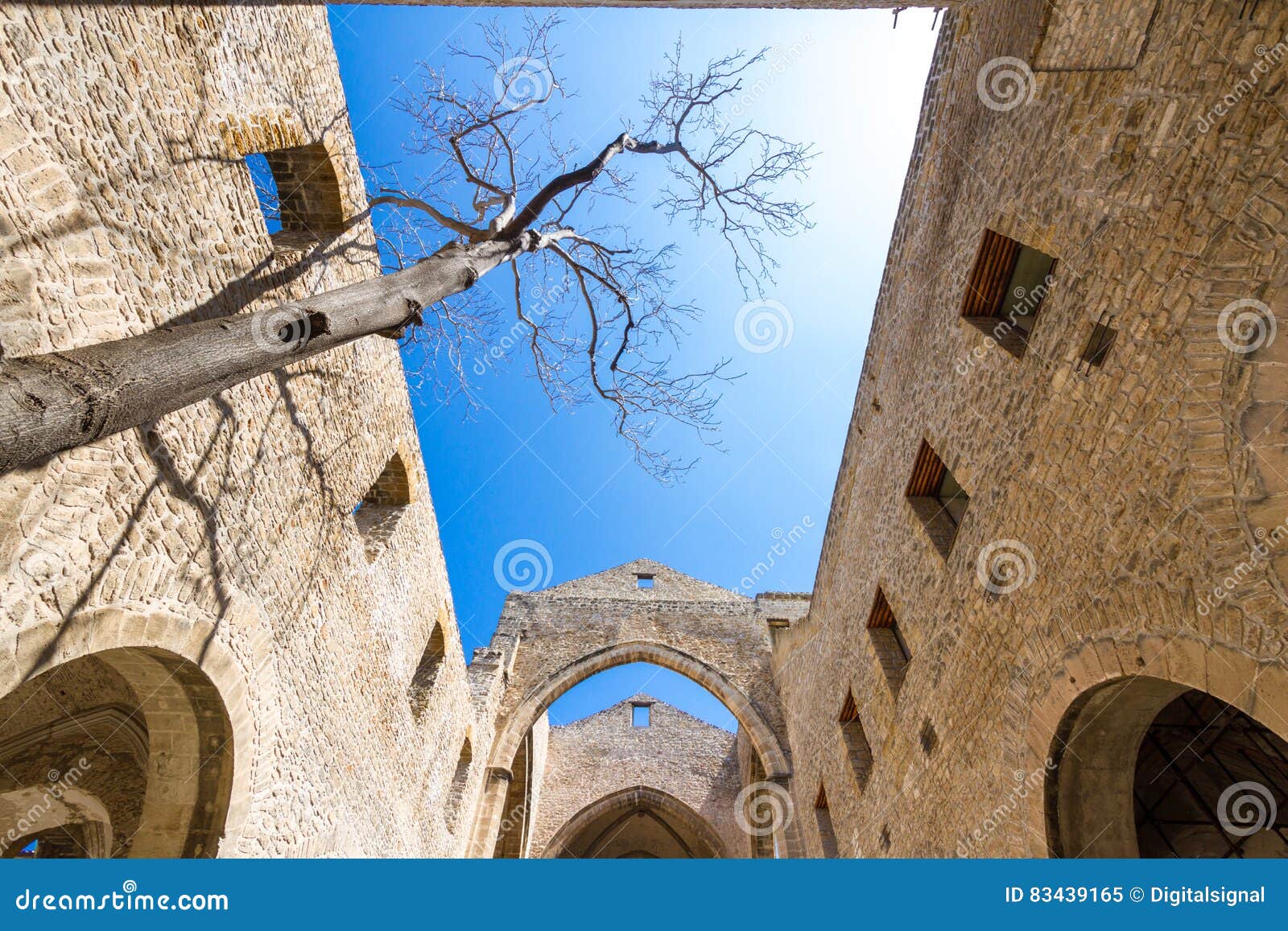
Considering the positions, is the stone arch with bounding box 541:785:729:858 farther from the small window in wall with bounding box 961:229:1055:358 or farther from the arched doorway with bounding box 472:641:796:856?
the small window in wall with bounding box 961:229:1055:358

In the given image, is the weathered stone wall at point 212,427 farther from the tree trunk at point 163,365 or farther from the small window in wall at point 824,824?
the small window in wall at point 824,824

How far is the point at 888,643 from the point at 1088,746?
3.05 meters

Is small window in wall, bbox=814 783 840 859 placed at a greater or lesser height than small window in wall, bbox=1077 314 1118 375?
lesser

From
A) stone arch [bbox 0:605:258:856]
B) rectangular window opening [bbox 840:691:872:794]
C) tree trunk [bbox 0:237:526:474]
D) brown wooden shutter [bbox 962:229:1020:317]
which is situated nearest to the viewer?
tree trunk [bbox 0:237:526:474]

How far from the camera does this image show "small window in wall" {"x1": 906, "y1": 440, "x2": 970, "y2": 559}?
562 centimetres

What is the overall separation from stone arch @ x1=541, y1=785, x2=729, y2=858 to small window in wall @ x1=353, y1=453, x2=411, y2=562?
11288 millimetres

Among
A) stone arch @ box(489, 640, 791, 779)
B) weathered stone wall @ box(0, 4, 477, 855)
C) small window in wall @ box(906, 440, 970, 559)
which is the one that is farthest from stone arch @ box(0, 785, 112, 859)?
small window in wall @ box(906, 440, 970, 559)

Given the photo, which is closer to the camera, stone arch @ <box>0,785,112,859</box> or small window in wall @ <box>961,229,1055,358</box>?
small window in wall @ <box>961,229,1055,358</box>

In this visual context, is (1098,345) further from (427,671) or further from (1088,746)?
(427,671)

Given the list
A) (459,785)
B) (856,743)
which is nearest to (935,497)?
(856,743)

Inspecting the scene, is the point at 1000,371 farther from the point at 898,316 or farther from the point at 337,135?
the point at 337,135

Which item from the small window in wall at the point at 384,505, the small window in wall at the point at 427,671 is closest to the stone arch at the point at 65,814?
the small window in wall at the point at 427,671

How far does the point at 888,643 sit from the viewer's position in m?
6.84

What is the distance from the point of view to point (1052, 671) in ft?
12.3
